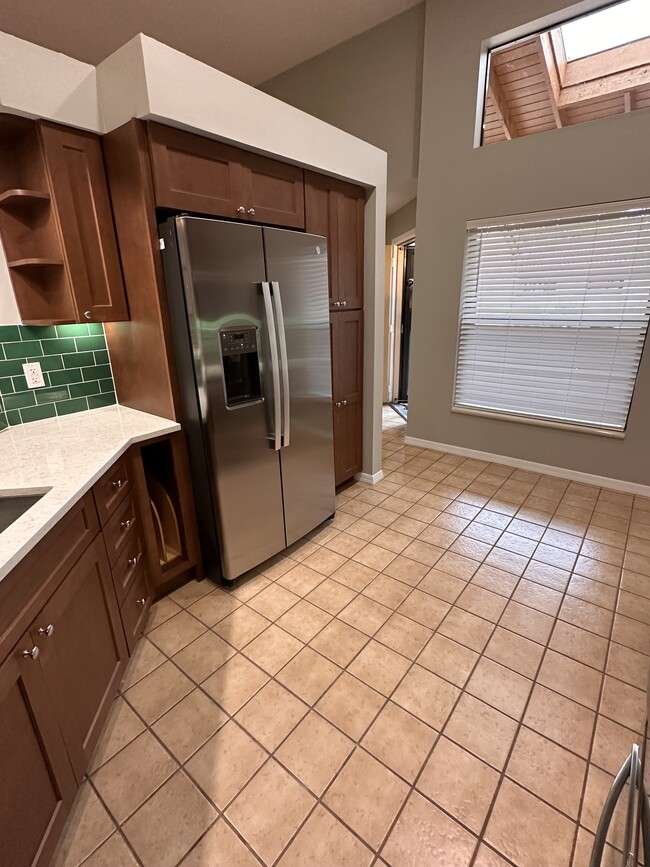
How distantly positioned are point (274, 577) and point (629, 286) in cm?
316

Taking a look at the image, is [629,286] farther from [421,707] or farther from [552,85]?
[421,707]

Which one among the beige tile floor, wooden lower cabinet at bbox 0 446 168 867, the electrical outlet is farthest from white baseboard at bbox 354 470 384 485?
the electrical outlet

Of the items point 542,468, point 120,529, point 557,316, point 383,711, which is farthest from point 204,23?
point 383,711

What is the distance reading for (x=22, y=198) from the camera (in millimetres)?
1628

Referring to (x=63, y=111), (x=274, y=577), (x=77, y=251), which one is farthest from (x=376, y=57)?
(x=274, y=577)

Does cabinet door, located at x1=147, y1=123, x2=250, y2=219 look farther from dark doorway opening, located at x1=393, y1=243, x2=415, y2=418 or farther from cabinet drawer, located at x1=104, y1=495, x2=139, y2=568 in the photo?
dark doorway opening, located at x1=393, y1=243, x2=415, y2=418

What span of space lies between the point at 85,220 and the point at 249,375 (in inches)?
37.7

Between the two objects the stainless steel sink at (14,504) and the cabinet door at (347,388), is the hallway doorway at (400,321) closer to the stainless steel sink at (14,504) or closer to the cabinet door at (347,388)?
the cabinet door at (347,388)

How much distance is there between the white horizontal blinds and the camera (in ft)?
9.31

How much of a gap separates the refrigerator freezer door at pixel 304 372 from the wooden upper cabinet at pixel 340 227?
1.03ft

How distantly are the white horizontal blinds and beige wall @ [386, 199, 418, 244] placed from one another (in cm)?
Result: 136

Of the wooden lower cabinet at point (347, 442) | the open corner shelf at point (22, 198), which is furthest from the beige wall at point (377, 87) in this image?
the open corner shelf at point (22, 198)

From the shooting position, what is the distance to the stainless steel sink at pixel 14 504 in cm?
124

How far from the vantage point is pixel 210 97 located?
1637mm
